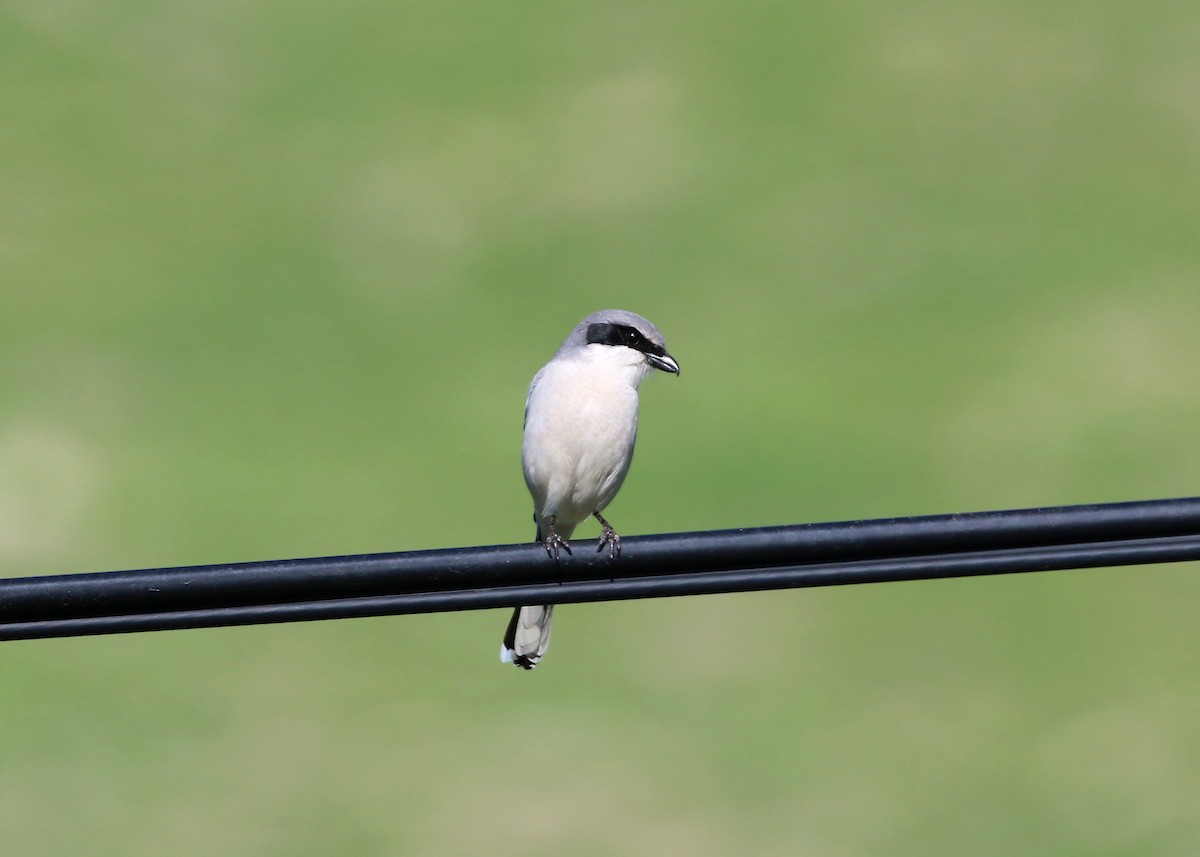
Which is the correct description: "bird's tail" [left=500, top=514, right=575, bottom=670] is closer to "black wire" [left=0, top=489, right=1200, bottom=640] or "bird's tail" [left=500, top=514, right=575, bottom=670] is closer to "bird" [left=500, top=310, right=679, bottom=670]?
"bird" [left=500, top=310, right=679, bottom=670]

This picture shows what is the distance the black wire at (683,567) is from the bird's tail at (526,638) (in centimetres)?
336

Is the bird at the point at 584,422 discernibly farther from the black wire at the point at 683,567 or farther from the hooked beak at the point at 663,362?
the black wire at the point at 683,567

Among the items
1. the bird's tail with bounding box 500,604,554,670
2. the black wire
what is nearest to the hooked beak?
the bird's tail with bounding box 500,604,554,670

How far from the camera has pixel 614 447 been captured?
738 centimetres

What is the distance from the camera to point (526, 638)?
296 inches

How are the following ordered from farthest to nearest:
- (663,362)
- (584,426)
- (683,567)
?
(663,362) → (584,426) → (683,567)

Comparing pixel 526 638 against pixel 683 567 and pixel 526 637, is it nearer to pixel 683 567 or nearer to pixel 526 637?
pixel 526 637

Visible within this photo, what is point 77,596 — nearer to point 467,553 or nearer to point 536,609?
point 467,553

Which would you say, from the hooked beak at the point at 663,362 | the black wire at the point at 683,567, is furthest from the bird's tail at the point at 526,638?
the black wire at the point at 683,567

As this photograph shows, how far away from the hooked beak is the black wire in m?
3.33

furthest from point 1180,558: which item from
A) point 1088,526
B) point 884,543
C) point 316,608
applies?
point 316,608

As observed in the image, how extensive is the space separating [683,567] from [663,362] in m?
3.36

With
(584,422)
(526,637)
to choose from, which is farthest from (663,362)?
(526,637)

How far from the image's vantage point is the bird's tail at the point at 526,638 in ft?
24.7
